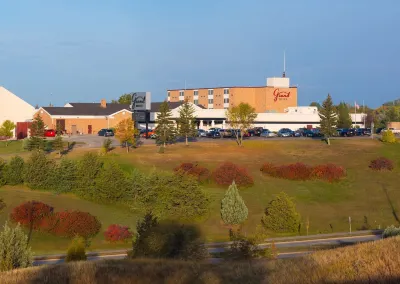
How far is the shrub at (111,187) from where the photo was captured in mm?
46744

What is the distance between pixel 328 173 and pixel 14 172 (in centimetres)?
2765

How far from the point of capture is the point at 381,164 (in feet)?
195

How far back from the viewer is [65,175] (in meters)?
48.8

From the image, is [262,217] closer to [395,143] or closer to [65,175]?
[65,175]

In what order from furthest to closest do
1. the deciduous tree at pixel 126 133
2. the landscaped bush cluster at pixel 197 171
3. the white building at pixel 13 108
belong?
the white building at pixel 13 108 → the deciduous tree at pixel 126 133 → the landscaped bush cluster at pixel 197 171

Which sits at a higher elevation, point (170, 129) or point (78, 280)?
point (170, 129)

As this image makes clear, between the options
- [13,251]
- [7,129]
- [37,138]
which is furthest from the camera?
[7,129]

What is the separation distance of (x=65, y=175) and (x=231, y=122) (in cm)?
3144

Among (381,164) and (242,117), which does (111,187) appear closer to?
(381,164)

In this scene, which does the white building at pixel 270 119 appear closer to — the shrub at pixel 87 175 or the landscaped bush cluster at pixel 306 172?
the landscaped bush cluster at pixel 306 172

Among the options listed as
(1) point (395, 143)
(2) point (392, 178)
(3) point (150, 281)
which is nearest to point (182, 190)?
(2) point (392, 178)

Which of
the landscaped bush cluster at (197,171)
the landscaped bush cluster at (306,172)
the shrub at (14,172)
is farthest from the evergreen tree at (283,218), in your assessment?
the shrub at (14,172)

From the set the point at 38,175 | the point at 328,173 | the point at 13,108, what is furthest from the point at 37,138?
the point at 13,108

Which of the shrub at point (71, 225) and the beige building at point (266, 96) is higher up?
the beige building at point (266, 96)
